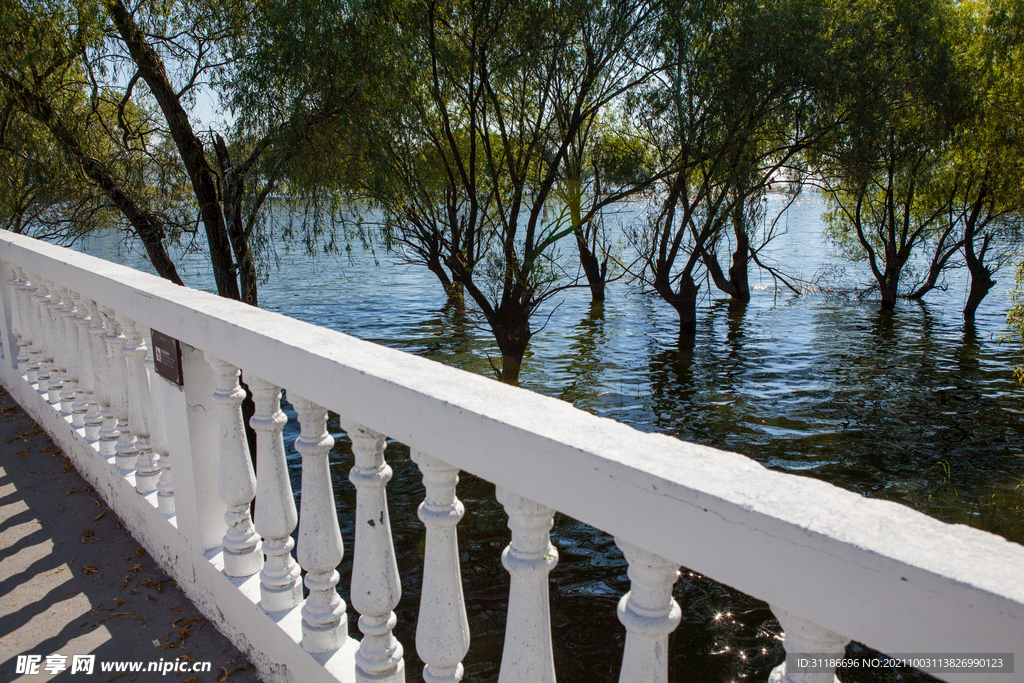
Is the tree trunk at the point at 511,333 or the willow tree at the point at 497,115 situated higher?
the willow tree at the point at 497,115

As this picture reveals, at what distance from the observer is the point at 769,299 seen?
23.1m

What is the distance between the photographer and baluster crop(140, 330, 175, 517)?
7.85 ft

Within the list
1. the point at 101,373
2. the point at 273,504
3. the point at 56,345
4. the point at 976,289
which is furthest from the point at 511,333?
the point at 976,289

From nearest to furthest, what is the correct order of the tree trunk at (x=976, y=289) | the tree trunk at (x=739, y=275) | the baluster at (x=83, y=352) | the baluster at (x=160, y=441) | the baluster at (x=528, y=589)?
the baluster at (x=528, y=589) < the baluster at (x=160, y=441) < the baluster at (x=83, y=352) < the tree trunk at (x=976, y=289) < the tree trunk at (x=739, y=275)

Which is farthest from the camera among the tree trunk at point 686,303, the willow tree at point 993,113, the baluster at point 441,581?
the tree trunk at point 686,303

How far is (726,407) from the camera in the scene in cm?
1227

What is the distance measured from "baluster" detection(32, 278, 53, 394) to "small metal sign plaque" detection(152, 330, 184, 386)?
176cm

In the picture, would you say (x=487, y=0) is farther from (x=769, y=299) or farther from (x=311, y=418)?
(x=769, y=299)

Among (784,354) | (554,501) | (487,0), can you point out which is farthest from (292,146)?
(784,354)

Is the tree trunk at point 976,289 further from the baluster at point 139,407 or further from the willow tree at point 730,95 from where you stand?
the baluster at point 139,407

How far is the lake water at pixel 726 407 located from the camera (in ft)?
18.9

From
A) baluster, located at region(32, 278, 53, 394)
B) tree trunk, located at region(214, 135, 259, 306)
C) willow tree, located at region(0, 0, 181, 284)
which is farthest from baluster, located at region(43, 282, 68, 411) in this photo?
willow tree, located at region(0, 0, 181, 284)

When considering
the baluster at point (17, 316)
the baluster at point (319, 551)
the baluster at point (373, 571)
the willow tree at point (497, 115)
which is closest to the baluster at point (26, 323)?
the baluster at point (17, 316)

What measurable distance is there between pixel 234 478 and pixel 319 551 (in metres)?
0.45
